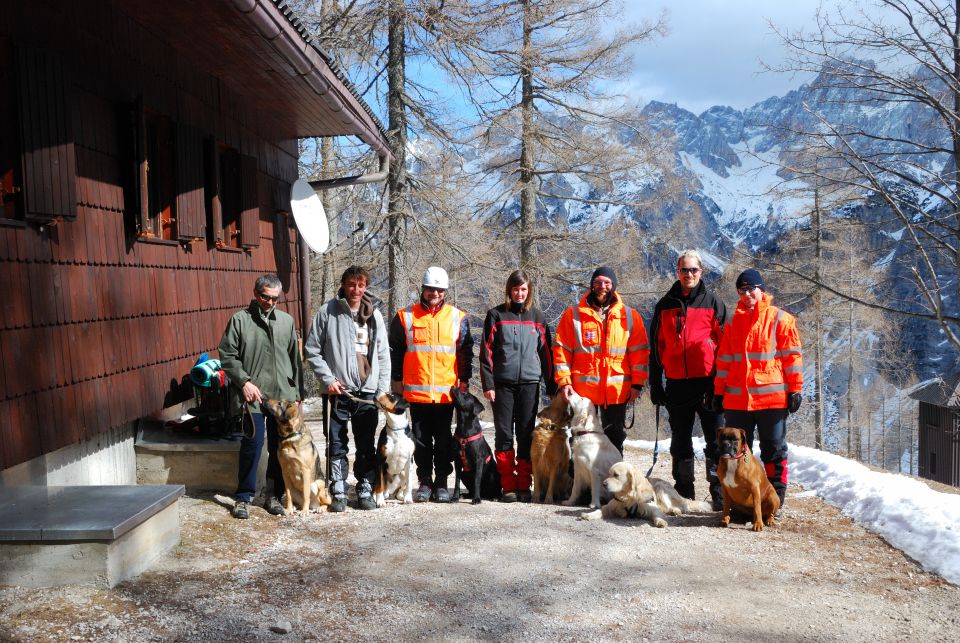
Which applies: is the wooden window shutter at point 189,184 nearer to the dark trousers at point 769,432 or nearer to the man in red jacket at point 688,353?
the man in red jacket at point 688,353

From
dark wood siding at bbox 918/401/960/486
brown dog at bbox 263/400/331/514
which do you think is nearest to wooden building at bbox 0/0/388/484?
brown dog at bbox 263/400/331/514

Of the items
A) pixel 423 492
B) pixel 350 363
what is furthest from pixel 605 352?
pixel 350 363

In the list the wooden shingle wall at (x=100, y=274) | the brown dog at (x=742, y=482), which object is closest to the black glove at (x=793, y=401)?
the brown dog at (x=742, y=482)

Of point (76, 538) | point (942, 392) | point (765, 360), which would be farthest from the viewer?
point (942, 392)

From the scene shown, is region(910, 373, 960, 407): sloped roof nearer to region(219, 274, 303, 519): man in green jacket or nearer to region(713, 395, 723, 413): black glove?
region(713, 395, 723, 413): black glove

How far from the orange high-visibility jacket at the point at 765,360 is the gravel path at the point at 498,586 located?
3.24 feet

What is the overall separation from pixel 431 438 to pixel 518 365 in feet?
3.26

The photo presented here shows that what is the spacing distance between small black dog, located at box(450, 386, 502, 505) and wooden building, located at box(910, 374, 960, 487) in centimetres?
2230

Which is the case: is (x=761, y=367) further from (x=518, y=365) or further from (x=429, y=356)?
(x=429, y=356)

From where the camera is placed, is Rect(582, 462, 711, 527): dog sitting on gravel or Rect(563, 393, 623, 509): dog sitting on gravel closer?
Rect(582, 462, 711, 527): dog sitting on gravel

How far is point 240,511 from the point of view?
202 inches

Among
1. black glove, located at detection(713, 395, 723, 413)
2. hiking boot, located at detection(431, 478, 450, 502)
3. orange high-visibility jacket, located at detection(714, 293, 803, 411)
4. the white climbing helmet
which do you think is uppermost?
the white climbing helmet

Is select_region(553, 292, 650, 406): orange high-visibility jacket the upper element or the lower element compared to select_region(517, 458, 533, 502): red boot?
upper

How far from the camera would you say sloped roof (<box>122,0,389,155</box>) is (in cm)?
488
